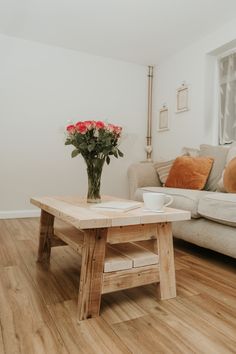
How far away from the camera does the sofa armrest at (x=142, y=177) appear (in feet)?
8.77

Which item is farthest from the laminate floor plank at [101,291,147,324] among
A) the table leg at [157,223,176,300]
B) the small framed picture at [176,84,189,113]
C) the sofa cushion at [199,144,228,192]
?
the small framed picture at [176,84,189,113]

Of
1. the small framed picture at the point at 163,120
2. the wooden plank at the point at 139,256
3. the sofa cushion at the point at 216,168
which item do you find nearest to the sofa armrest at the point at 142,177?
the sofa cushion at the point at 216,168

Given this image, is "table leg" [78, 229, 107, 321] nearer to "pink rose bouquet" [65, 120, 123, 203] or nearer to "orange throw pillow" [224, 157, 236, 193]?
"pink rose bouquet" [65, 120, 123, 203]

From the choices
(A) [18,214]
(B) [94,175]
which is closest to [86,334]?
(B) [94,175]

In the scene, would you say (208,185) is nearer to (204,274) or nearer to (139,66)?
(204,274)

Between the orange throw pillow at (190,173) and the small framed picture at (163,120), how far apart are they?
4.08 ft

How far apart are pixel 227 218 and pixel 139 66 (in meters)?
2.88

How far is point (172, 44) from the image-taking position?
3.21 m

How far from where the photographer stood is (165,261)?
49.6 inches

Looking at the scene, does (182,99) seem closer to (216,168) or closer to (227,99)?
(227,99)

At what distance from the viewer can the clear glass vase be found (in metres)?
1.53

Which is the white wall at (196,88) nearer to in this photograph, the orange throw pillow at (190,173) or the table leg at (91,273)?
the orange throw pillow at (190,173)

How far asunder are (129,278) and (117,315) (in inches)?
5.9

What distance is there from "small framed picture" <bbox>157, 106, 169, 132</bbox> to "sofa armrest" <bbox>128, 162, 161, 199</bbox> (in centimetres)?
100
